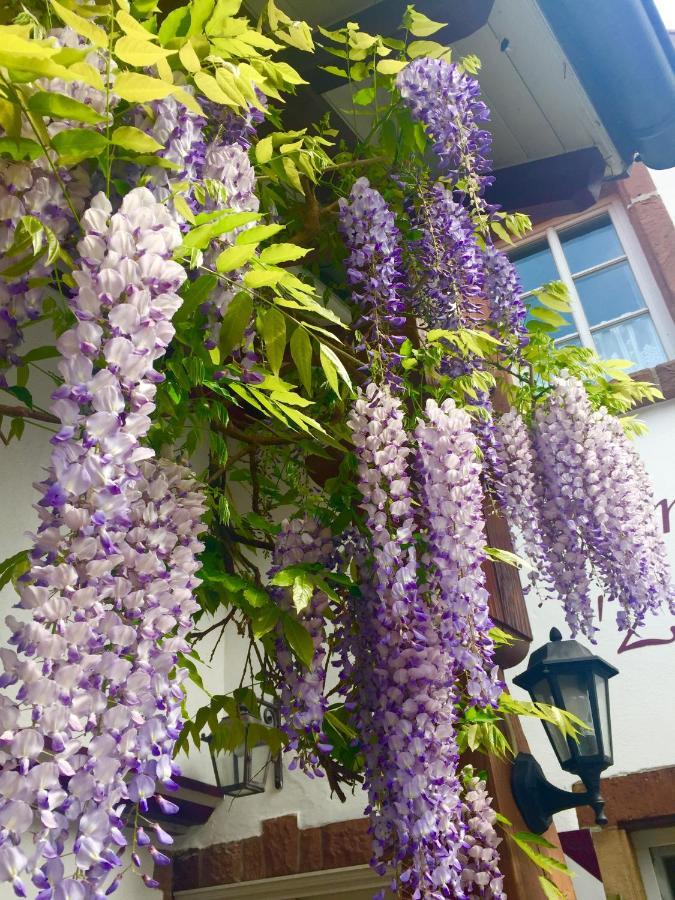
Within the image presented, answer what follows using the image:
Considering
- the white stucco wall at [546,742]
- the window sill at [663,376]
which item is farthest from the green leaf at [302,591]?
the window sill at [663,376]

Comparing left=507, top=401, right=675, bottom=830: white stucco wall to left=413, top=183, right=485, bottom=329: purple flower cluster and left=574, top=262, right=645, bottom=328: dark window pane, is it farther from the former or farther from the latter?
left=413, top=183, right=485, bottom=329: purple flower cluster

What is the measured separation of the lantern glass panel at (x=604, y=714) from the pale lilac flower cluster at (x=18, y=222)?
4.84 feet

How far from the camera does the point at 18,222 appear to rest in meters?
0.84

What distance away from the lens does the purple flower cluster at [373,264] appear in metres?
1.52

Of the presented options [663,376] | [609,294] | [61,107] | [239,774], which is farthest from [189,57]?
[609,294]

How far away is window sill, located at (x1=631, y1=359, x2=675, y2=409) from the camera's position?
137 inches

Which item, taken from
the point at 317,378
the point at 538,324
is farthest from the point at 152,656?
the point at 538,324

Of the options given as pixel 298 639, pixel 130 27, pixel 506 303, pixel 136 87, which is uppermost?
pixel 506 303

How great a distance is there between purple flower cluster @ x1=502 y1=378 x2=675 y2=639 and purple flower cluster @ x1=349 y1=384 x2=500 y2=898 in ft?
2.06

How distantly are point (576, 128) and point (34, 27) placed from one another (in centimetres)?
156

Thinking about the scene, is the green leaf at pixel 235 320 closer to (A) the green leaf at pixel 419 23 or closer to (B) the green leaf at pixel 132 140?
(B) the green leaf at pixel 132 140

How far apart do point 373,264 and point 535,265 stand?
9.68ft

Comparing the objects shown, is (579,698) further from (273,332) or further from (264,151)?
(264,151)

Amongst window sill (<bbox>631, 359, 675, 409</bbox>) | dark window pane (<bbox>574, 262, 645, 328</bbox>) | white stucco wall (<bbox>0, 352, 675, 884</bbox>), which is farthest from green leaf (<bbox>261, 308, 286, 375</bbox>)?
dark window pane (<bbox>574, 262, 645, 328</bbox>)
